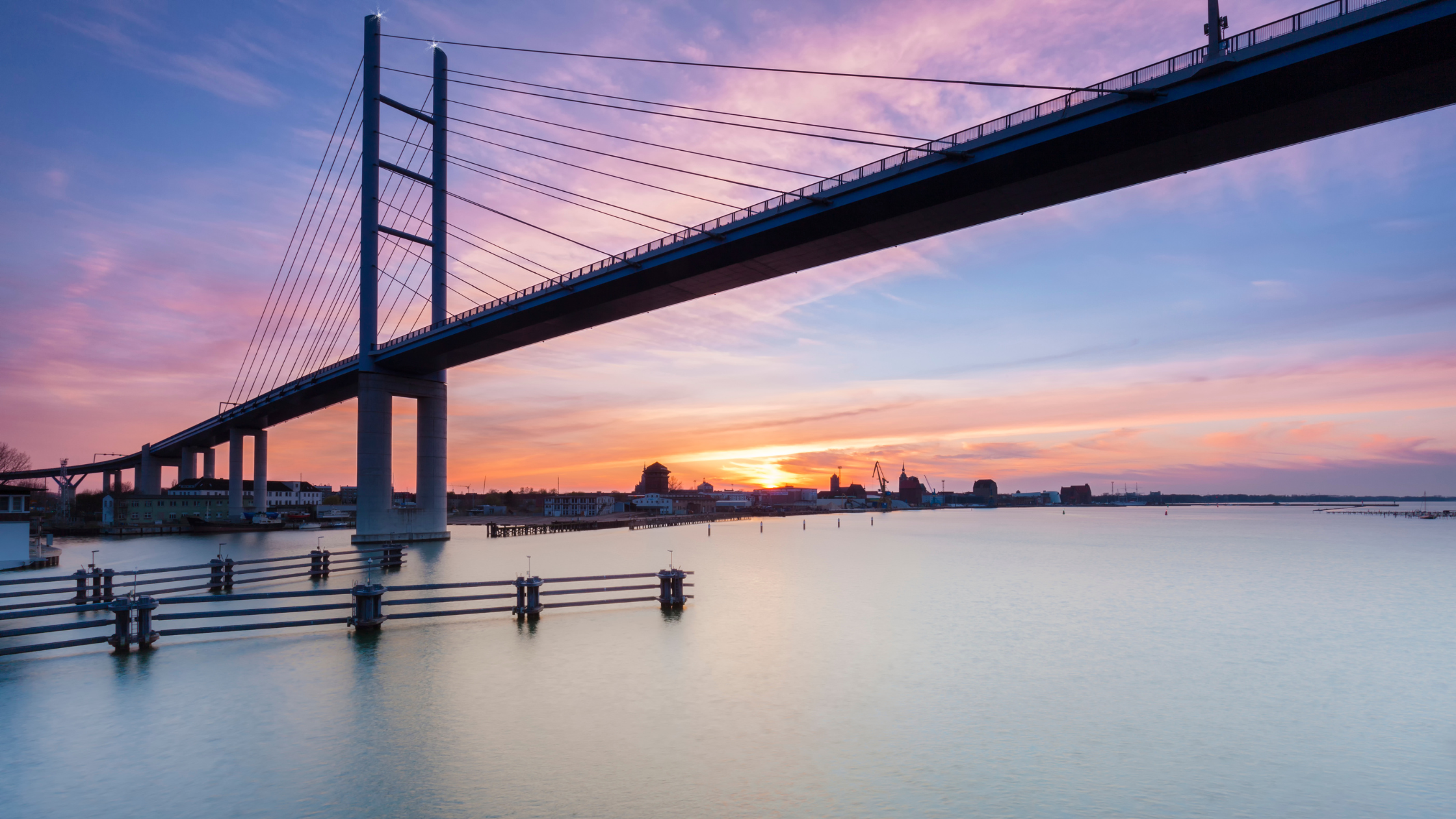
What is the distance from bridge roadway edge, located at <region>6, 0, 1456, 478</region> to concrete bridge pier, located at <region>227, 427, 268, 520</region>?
234ft

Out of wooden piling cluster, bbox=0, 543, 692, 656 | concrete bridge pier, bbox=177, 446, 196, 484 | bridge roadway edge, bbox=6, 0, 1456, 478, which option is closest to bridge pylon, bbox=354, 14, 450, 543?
bridge roadway edge, bbox=6, 0, 1456, 478

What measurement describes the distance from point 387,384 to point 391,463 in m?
7.24

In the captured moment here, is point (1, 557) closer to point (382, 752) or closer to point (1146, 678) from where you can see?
point (382, 752)

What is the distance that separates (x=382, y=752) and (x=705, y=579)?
3364 centimetres

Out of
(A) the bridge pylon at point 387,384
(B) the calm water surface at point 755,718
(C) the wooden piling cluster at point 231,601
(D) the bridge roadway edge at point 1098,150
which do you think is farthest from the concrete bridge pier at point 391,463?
(B) the calm water surface at point 755,718

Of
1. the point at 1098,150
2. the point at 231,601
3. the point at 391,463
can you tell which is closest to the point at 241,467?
the point at 391,463

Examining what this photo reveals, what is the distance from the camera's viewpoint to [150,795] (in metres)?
10.5

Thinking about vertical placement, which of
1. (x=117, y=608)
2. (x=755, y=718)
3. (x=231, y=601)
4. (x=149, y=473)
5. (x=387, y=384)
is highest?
(x=387, y=384)

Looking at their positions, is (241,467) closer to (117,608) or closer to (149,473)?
(149,473)

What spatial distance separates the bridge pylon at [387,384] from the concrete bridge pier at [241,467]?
163 feet

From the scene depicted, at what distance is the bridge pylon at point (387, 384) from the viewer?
66.9 metres

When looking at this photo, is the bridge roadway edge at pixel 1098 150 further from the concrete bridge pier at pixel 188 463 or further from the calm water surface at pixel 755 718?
the concrete bridge pier at pixel 188 463

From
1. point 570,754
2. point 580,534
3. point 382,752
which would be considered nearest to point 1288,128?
point 570,754

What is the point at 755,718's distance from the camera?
15.3 meters
